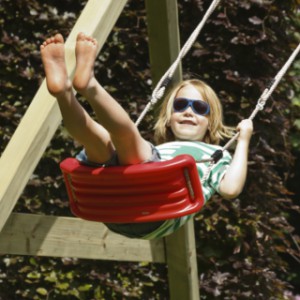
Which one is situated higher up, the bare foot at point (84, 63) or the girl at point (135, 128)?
the bare foot at point (84, 63)

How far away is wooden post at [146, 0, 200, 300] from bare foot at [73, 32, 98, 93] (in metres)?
1.24

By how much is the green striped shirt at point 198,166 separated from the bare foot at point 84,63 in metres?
0.64

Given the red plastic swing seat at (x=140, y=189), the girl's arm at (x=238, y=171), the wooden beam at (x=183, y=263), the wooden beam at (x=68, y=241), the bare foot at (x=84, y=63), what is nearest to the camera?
the bare foot at (x=84, y=63)

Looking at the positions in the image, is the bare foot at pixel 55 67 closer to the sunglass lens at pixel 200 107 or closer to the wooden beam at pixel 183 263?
the sunglass lens at pixel 200 107

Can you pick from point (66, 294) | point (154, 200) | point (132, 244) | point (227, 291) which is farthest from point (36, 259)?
point (154, 200)

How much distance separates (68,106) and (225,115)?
2.30 metres

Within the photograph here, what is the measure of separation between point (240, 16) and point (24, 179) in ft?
Result: 7.18

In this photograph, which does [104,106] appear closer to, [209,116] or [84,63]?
[84,63]

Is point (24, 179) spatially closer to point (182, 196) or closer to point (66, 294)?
point (182, 196)

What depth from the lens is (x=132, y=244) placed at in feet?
14.9

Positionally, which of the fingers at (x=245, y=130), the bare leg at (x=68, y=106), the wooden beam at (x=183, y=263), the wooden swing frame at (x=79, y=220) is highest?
the bare leg at (x=68, y=106)

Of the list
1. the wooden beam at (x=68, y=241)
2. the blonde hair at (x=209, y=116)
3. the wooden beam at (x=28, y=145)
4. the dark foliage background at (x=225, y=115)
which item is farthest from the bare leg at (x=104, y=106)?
the dark foliage background at (x=225, y=115)

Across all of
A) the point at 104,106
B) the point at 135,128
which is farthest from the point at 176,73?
the point at 104,106

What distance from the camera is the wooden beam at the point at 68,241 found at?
4086mm
